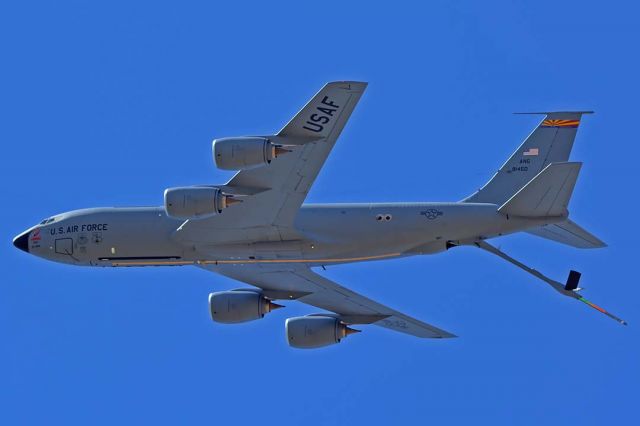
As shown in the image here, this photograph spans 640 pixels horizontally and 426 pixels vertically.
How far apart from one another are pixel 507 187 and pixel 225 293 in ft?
37.2

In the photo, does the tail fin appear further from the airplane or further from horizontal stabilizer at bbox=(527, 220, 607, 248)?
horizontal stabilizer at bbox=(527, 220, 607, 248)

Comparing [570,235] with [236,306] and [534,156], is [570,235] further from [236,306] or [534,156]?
[236,306]

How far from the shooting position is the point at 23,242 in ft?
171

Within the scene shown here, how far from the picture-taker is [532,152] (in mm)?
52125

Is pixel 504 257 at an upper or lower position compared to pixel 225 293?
upper

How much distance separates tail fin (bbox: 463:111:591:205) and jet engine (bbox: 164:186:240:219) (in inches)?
398

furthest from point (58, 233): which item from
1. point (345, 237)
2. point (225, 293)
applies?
point (345, 237)

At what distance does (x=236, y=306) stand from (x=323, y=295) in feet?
11.2

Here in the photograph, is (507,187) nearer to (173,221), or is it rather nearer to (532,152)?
(532,152)

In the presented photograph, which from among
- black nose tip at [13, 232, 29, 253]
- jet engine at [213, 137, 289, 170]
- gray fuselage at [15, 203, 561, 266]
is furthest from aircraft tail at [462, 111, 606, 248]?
black nose tip at [13, 232, 29, 253]

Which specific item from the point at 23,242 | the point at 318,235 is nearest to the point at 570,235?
the point at 318,235

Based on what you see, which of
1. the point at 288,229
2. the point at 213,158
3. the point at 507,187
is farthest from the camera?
the point at 507,187

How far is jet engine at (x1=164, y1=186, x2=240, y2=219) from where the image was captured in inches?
1817

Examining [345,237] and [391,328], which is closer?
[345,237]
